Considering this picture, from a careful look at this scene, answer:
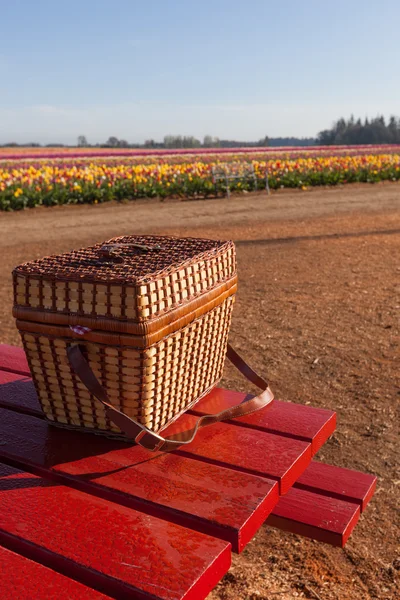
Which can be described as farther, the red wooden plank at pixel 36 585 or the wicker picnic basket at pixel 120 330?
the wicker picnic basket at pixel 120 330

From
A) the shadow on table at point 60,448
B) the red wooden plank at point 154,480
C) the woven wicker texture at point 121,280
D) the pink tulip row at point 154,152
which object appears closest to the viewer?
the red wooden plank at point 154,480

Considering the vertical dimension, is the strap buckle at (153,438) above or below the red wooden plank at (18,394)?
above

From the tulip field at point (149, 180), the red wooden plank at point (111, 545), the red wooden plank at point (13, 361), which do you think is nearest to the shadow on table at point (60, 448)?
the red wooden plank at point (111, 545)

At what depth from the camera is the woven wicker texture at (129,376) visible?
1610 mm

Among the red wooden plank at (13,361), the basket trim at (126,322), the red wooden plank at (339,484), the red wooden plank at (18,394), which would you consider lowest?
the red wooden plank at (339,484)

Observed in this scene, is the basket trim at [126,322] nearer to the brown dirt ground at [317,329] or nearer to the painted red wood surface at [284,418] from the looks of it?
the painted red wood surface at [284,418]

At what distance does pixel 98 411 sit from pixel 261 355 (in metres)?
3.07

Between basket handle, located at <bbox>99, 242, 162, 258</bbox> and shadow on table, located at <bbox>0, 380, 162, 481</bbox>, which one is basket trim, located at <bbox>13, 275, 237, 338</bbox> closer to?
basket handle, located at <bbox>99, 242, 162, 258</bbox>

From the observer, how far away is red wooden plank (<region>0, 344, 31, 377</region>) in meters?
2.43

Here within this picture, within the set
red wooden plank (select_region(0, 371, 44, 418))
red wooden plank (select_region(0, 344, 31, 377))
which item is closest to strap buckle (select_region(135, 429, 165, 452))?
red wooden plank (select_region(0, 371, 44, 418))

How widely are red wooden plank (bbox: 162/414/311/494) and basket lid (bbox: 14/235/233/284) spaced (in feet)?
1.52

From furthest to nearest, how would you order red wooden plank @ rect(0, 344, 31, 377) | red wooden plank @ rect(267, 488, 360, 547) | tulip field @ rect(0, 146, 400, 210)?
tulip field @ rect(0, 146, 400, 210) → red wooden plank @ rect(0, 344, 31, 377) → red wooden plank @ rect(267, 488, 360, 547)

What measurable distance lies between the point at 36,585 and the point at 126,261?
87 cm

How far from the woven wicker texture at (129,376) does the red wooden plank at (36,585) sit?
0.49 meters
